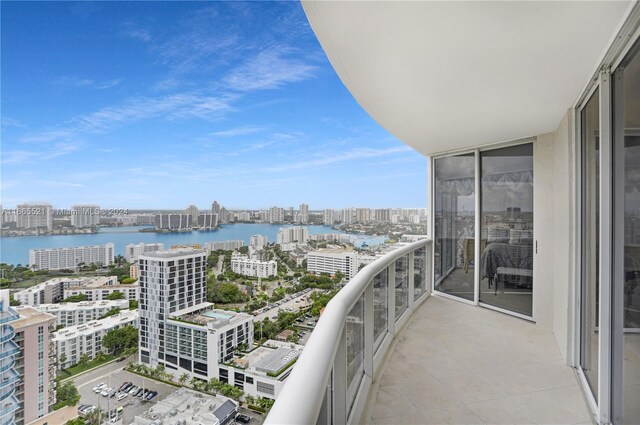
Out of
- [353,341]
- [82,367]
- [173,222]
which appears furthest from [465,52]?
[173,222]

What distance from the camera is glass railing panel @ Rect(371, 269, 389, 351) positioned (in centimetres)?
302

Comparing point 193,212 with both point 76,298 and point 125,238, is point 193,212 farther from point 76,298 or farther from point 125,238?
point 76,298

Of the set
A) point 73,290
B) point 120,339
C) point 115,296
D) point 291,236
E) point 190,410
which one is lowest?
point 190,410

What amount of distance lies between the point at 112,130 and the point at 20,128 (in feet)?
11.6

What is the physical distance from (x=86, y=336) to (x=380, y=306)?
3.23m

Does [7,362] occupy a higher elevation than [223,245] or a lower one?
lower

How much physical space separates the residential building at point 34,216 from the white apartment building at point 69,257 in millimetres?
301

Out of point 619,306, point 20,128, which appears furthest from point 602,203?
point 20,128

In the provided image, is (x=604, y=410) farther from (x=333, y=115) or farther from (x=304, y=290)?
(x=333, y=115)

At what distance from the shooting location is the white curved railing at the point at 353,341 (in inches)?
28.1

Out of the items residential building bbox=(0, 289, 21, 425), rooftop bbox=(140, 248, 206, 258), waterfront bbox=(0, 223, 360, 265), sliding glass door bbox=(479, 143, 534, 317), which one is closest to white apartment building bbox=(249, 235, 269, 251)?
waterfront bbox=(0, 223, 360, 265)

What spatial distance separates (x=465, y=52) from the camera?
2.19 meters

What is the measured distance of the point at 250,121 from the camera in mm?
16125

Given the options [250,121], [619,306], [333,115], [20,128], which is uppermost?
[333,115]
